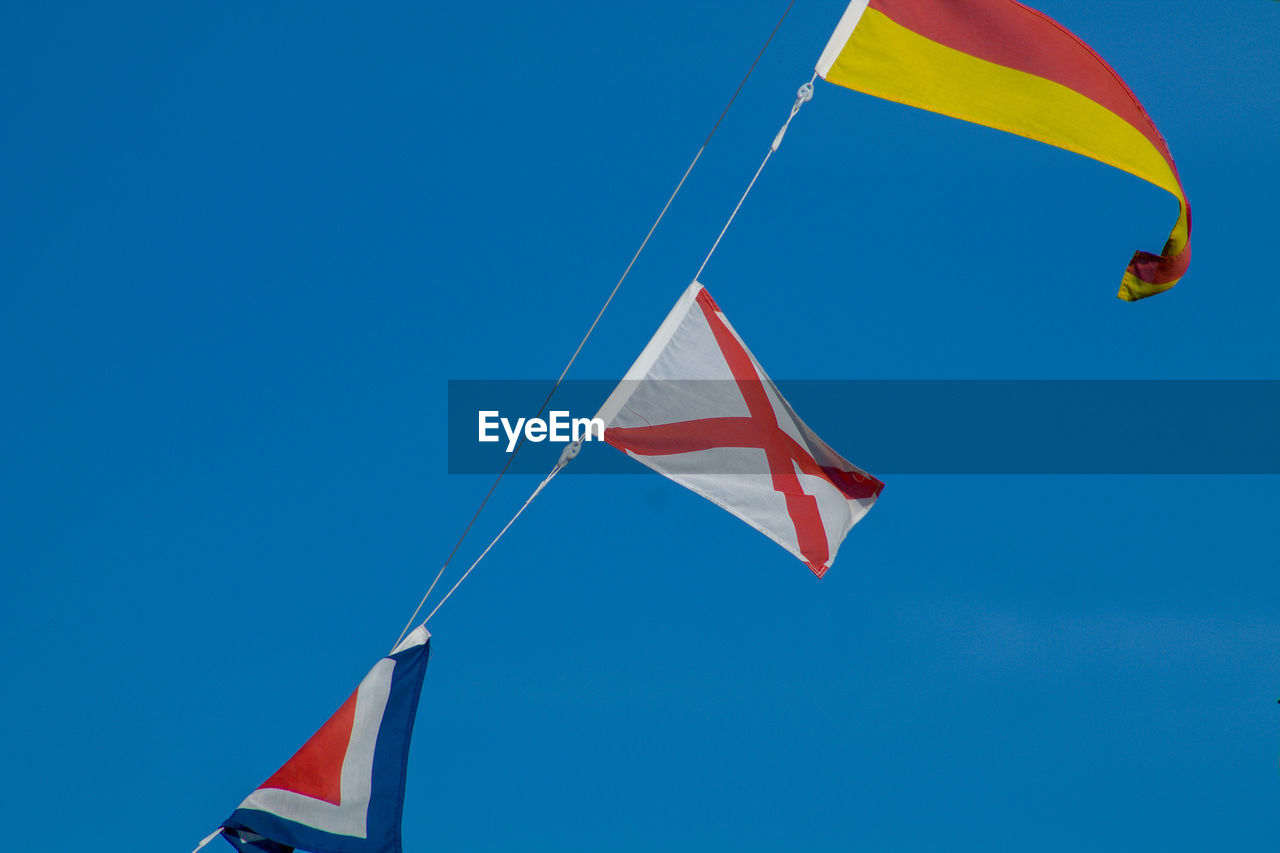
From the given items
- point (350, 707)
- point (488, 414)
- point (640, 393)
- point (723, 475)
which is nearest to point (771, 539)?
point (723, 475)

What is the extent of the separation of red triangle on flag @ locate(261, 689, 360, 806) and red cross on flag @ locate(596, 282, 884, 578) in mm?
4371

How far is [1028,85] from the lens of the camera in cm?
1766

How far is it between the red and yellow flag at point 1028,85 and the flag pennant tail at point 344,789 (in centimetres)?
957

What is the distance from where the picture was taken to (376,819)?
15.0m

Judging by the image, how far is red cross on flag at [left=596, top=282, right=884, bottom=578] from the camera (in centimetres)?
1597

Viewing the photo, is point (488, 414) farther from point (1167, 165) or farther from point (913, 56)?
point (1167, 165)

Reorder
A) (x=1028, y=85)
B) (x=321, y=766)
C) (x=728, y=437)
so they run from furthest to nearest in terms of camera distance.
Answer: (x=1028, y=85), (x=728, y=437), (x=321, y=766)

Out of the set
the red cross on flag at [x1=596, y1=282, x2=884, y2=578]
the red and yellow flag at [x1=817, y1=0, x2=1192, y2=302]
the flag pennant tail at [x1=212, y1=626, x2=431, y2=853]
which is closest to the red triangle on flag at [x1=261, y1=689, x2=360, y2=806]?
Answer: the flag pennant tail at [x1=212, y1=626, x2=431, y2=853]

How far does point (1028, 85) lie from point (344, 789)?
39.2 ft

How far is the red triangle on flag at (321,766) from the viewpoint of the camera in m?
14.8

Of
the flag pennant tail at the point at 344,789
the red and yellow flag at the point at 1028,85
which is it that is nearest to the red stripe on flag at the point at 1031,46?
the red and yellow flag at the point at 1028,85

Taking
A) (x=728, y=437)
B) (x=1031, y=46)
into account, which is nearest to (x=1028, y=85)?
(x=1031, y=46)

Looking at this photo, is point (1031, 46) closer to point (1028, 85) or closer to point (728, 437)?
point (1028, 85)

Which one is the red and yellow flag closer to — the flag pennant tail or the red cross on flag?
the red cross on flag
